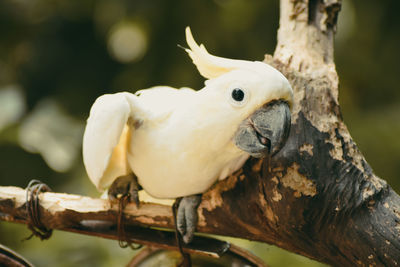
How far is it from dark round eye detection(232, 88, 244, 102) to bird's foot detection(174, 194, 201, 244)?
0.33m

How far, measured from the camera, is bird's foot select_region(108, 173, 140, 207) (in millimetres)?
1142

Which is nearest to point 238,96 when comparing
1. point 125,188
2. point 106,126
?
point 106,126

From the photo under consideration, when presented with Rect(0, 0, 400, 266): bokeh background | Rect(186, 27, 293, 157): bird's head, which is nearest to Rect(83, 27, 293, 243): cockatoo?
Rect(186, 27, 293, 157): bird's head

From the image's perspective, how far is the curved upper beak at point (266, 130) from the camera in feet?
2.97

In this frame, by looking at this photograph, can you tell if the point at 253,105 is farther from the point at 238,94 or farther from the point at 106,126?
the point at 106,126

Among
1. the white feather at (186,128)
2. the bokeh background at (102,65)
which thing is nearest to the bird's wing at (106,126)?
the white feather at (186,128)

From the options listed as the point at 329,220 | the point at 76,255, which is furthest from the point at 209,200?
the point at 76,255

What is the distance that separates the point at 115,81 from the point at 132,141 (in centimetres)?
156

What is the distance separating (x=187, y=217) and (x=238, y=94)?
38cm

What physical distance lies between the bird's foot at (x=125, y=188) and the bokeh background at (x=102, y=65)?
1.18 meters

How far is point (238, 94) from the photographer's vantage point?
92 cm

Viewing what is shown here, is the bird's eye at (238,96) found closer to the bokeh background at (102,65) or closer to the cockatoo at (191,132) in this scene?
the cockatoo at (191,132)

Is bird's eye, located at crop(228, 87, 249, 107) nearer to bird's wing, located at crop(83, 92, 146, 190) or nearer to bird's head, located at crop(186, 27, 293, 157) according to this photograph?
bird's head, located at crop(186, 27, 293, 157)

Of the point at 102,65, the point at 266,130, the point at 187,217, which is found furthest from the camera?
the point at 102,65
